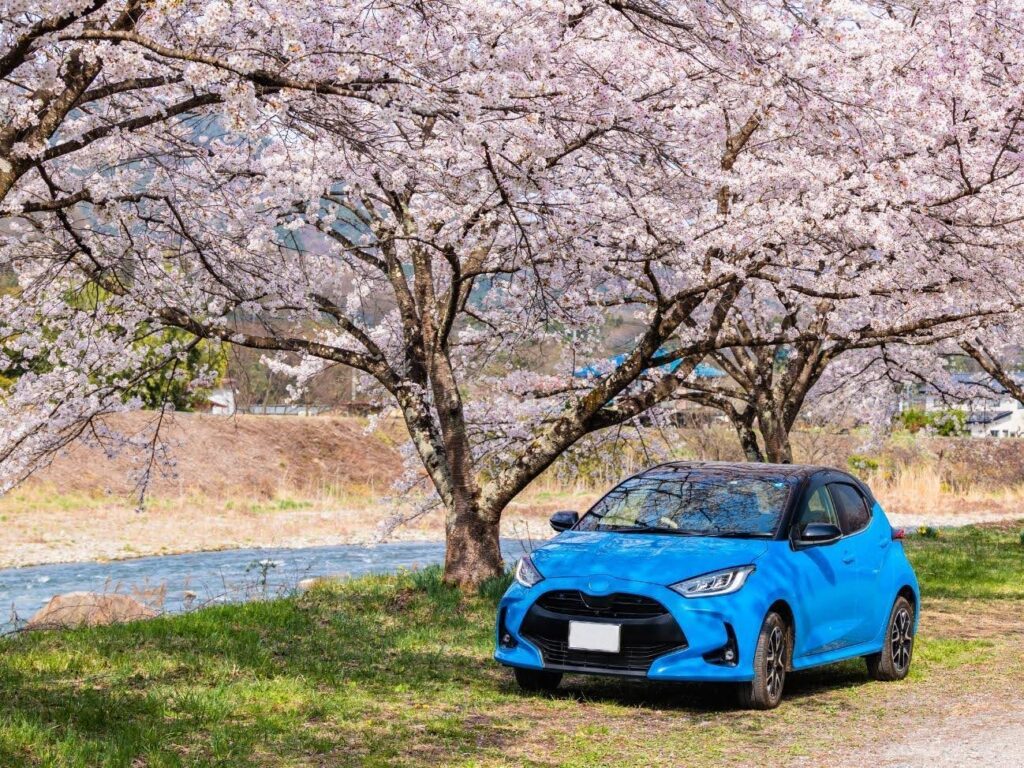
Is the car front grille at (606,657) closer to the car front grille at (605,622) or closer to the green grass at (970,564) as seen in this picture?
the car front grille at (605,622)

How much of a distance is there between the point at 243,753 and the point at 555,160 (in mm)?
6361

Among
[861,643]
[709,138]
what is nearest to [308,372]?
[709,138]

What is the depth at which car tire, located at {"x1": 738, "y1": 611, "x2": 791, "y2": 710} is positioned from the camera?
27.2 ft

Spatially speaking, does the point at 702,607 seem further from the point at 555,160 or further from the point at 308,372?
the point at 308,372

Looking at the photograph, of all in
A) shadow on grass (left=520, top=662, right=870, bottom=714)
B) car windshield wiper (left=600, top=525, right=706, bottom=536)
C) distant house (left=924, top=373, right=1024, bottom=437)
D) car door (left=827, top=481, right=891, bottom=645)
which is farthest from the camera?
distant house (left=924, top=373, right=1024, bottom=437)

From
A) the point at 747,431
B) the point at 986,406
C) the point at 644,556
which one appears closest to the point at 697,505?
the point at 644,556

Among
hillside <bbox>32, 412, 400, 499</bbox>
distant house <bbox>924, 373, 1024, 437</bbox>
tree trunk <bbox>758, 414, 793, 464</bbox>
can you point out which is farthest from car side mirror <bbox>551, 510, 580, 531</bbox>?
hillside <bbox>32, 412, 400, 499</bbox>

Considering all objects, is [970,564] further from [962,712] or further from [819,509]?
[962,712]

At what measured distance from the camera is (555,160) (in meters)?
11.5

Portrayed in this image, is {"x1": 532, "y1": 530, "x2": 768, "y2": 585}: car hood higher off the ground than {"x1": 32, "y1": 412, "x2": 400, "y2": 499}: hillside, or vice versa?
{"x1": 32, "y1": 412, "x2": 400, "y2": 499}: hillside

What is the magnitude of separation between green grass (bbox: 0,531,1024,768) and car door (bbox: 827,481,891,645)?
0.47 meters

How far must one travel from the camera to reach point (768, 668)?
8422 millimetres

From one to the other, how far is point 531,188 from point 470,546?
404 centimetres

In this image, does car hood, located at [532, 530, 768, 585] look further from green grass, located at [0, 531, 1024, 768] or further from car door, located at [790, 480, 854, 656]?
green grass, located at [0, 531, 1024, 768]
